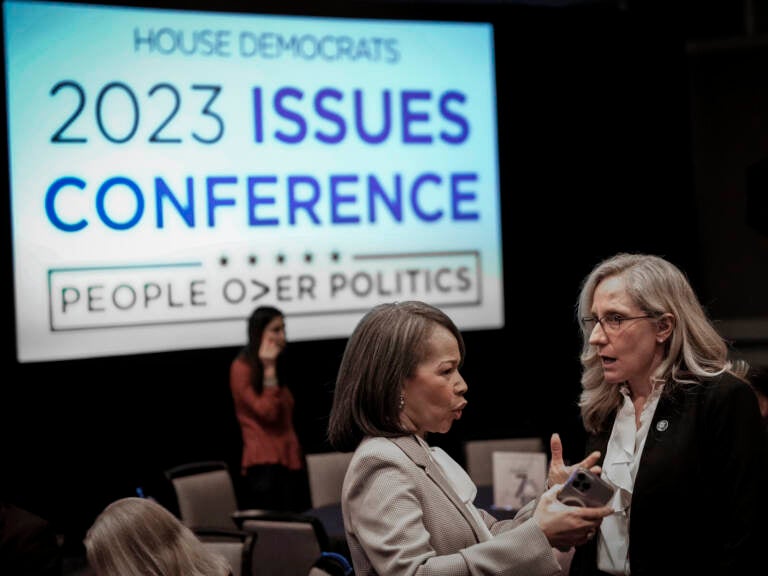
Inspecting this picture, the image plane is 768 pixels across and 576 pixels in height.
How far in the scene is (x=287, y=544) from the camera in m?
4.55

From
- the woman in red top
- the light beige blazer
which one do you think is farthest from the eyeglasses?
the woman in red top

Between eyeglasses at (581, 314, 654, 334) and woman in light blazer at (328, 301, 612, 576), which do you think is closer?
woman in light blazer at (328, 301, 612, 576)

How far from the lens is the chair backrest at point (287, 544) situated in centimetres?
448

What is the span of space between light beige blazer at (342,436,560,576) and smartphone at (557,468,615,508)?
95 millimetres

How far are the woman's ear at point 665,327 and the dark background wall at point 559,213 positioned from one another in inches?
188

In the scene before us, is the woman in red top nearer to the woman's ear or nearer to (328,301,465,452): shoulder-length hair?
the woman's ear

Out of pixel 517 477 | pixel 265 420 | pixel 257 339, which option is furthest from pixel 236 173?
pixel 517 477

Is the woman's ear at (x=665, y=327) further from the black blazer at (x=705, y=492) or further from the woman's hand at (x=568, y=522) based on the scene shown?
the woman's hand at (x=568, y=522)

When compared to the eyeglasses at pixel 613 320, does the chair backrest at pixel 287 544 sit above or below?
below

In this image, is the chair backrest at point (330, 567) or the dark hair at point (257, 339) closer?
the chair backrest at point (330, 567)

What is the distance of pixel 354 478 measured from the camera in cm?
219

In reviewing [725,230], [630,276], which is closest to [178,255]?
[725,230]

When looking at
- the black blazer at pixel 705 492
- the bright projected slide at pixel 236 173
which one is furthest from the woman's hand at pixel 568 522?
the bright projected slide at pixel 236 173

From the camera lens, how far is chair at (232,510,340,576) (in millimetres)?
4477
